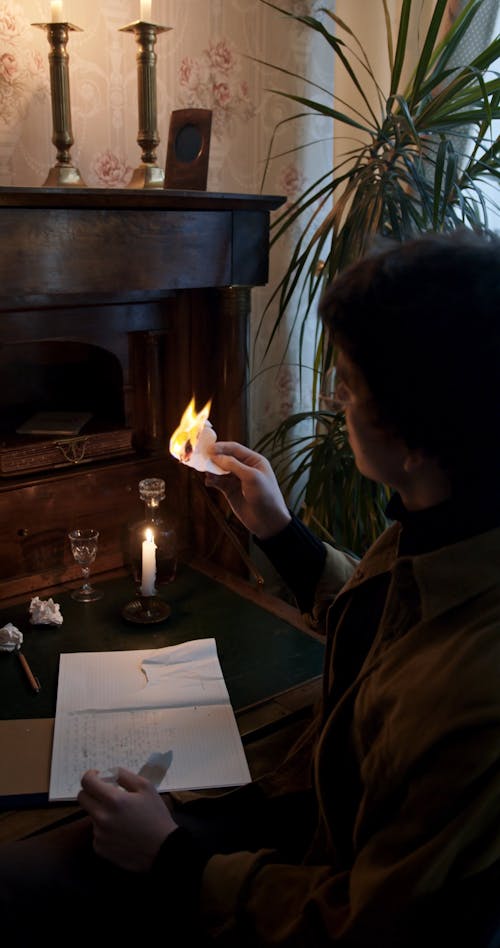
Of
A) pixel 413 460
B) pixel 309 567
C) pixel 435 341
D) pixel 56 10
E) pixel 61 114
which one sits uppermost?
pixel 56 10

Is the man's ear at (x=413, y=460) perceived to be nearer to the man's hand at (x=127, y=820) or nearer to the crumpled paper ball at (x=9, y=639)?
the man's hand at (x=127, y=820)

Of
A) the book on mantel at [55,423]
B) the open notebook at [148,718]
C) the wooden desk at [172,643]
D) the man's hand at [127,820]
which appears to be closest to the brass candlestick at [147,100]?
the book on mantel at [55,423]

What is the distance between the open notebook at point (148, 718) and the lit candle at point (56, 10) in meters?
1.18

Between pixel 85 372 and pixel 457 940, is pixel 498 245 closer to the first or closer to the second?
pixel 457 940

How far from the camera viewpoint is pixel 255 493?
48.6 inches

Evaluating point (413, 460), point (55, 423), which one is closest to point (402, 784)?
point (413, 460)

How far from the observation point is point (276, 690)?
4.30 ft

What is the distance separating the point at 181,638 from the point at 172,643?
24 mm

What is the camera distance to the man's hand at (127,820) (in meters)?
0.86

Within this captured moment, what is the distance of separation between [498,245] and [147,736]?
84 centimetres

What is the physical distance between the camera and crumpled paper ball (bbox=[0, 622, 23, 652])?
141 cm

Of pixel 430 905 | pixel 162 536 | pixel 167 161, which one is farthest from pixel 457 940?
pixel 167 161

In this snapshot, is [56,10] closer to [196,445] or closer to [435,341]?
[196,445]

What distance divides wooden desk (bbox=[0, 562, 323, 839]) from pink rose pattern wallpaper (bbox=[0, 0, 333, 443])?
754 millimetres
